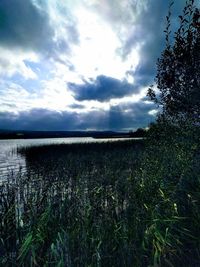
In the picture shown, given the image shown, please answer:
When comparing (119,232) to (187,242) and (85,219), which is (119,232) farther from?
(187,242)

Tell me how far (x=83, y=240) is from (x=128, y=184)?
17.5ft

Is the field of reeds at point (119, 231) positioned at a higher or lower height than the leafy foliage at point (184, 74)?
lower

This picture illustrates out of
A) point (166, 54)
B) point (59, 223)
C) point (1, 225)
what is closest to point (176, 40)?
point (166, 54)

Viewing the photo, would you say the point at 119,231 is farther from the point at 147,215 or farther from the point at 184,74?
the point at 184,74

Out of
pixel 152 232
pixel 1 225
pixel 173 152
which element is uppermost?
pixel 173 152

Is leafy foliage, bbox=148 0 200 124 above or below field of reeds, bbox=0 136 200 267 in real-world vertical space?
above

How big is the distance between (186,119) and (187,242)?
5.10 metres

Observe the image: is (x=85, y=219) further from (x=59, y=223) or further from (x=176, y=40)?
(x=176, y=40)

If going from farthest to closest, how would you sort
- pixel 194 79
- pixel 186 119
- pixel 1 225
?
pixel 186 119 < pixel 194 79 < pixel 1 225

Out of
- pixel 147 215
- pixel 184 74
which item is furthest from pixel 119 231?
pixel 184 74

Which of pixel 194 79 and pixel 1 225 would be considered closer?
pixel 1 225

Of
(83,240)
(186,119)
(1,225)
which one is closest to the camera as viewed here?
(83,240)

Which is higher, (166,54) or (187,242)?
(166,54)

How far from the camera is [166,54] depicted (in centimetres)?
997
